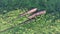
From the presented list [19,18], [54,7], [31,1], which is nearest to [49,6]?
[54,7]

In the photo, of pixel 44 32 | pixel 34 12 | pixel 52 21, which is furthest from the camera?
pixel 34 12

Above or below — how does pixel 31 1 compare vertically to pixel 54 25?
above

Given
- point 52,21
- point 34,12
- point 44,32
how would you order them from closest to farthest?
point 44,32
point 52,21
point 34,12

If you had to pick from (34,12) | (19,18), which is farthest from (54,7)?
(19,18)

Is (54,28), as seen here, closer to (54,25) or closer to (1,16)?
(54,25)

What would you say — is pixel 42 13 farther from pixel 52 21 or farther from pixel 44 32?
pixel 44 32

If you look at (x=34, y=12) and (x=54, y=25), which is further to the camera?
(x=34, y=12)
